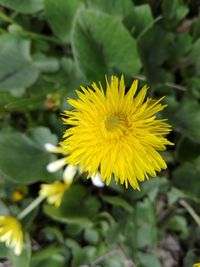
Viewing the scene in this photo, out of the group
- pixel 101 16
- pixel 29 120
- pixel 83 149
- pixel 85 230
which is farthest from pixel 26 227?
pixel 101 16

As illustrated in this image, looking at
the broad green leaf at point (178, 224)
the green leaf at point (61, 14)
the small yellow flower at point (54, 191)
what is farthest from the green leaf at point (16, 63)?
the broad green leaf at point (178, 224)

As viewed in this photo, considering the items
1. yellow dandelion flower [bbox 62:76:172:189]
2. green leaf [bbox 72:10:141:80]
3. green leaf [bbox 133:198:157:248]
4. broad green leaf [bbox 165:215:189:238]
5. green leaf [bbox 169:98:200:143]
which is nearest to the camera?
yellow dandelion flower [bbox 62:76:172:189]

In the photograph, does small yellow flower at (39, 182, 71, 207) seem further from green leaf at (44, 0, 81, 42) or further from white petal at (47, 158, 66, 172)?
green leaf at (44, 0, 81, 42)

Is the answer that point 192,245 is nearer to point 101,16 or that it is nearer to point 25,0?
point 101,16

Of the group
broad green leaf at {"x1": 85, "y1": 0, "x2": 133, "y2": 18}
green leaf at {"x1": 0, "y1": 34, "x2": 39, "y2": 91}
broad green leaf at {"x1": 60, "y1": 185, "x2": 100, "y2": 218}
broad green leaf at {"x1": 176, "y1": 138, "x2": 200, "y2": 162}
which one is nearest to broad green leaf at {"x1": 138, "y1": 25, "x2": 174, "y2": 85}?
broad green leaf at {"x1": 85, "y1": 0, "x2": 133, "y2": 18}

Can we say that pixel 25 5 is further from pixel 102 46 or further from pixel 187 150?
pixel 187 150

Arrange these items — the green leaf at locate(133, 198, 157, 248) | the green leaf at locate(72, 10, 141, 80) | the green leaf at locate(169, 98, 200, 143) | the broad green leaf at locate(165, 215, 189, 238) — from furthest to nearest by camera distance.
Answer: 1. the broad green leaf at locate(165, 215, 189, 238)
2. the green leaf at locate(133, 198, 157, 248)
3. the green leaf at locate(169, 98, 200, 143)
4. the green leaf at locate(72, 10, 141, 80)

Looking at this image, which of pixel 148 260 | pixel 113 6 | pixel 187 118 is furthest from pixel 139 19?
pixel 148 260
